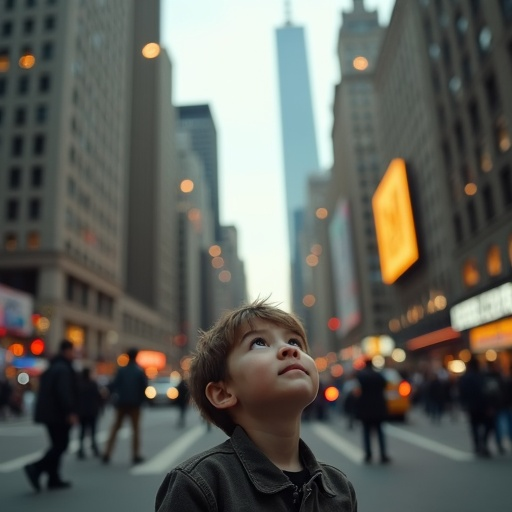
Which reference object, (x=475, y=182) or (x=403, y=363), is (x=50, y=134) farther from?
(x=403, y=363)

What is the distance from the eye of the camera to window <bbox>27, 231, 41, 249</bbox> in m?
48.4

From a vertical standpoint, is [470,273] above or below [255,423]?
above

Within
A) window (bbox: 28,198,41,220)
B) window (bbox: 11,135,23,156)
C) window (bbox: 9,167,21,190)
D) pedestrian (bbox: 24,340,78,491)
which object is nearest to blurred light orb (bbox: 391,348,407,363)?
window (bbox: 28,198,41,220)

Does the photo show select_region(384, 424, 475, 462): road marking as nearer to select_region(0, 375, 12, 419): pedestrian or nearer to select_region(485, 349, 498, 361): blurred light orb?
select_region(0, 375, 12, 419): pedestrian

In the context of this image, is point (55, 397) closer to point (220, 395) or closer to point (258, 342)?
point (220, 395)

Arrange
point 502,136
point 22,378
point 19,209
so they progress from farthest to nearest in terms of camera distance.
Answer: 1. point 19,209
2. point 22,378
3. point 502,136

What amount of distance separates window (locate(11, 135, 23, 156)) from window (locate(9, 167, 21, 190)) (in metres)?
1.75

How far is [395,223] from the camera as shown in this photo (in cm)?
5831

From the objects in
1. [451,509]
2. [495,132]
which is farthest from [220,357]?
[495,132]

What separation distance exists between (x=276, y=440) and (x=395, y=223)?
58.9 meters

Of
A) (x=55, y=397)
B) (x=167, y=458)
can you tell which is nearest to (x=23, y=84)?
(x=167, y=458)

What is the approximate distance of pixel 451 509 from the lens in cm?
557

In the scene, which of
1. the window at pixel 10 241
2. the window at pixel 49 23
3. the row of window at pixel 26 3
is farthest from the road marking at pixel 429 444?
the row of window at pixel 26 3

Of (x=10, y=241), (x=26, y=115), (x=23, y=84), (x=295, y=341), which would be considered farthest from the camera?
(x=23, y=84)
